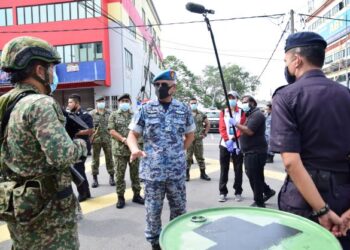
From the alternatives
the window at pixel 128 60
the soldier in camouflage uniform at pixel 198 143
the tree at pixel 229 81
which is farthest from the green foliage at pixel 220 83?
the soldier in camouflage uniform at pixel 198 143

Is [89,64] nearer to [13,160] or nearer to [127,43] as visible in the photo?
[127,43]

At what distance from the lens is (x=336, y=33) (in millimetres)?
40906

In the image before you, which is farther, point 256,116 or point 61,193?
point 256,116

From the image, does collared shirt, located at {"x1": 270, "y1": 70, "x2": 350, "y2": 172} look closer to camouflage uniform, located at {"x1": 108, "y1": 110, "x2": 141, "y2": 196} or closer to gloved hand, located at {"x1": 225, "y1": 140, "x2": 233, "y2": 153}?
gloved hand, located at {"x1": 225, "y1": 140, "x2": 233, "y2": 153}

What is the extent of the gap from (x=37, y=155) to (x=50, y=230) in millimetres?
439

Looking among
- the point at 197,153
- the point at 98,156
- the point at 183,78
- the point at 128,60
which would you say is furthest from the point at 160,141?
the point at 183,78

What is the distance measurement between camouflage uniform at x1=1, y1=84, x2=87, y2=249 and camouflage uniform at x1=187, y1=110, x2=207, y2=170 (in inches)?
221

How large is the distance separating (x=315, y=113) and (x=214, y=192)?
468 centimetres

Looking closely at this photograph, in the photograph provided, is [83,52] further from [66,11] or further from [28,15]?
[28,15]

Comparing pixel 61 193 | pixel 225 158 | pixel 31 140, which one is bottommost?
pixel 225 158

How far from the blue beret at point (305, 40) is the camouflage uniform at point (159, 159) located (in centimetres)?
155

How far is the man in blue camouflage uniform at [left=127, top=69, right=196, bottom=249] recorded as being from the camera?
10.6ft

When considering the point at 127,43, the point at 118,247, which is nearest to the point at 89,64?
the point at 127,43

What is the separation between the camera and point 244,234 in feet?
5.12
